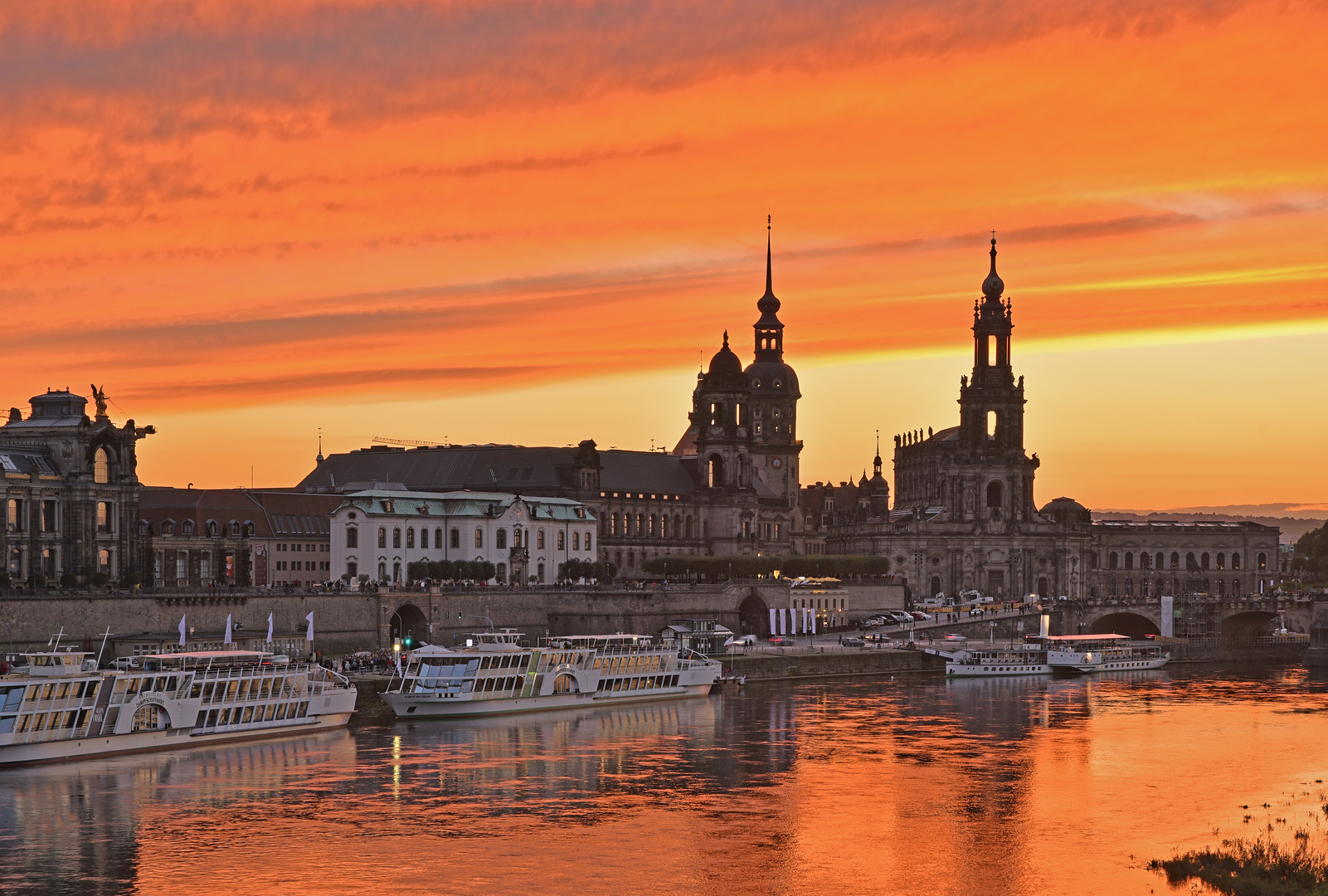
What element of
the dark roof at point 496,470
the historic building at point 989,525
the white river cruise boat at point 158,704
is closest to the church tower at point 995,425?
the historic building at point 989,525

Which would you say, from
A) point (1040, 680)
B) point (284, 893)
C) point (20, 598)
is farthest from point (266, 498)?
point (284, 893)

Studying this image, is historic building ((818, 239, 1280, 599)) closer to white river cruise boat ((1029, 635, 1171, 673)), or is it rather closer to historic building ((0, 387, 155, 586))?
white river cruise boat ((1029, 635, 1171, 673))

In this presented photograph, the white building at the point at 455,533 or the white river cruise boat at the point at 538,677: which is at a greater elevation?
the white building at the point at 455,533

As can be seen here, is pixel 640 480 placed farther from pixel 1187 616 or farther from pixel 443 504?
pixel 1187 616

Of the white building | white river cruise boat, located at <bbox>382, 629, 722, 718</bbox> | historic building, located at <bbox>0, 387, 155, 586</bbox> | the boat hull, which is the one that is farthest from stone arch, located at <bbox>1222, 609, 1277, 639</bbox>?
historic building, located at <bbox>0, 387, 155, 586</bbox>

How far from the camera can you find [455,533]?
143 metres

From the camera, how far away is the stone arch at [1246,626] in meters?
167

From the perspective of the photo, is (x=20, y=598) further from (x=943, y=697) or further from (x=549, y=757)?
(x=943, y=697)

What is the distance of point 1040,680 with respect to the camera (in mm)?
129375

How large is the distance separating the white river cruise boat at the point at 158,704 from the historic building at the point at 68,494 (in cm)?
2834

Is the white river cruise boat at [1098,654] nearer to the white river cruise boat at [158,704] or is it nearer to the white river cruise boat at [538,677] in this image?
the white river cruise boat at [538,677]

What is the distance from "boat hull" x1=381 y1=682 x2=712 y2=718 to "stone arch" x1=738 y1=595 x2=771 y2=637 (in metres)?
38.3

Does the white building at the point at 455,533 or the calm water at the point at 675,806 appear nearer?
the calm water at the point at 675,806

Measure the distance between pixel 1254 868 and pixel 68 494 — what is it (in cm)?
8429
